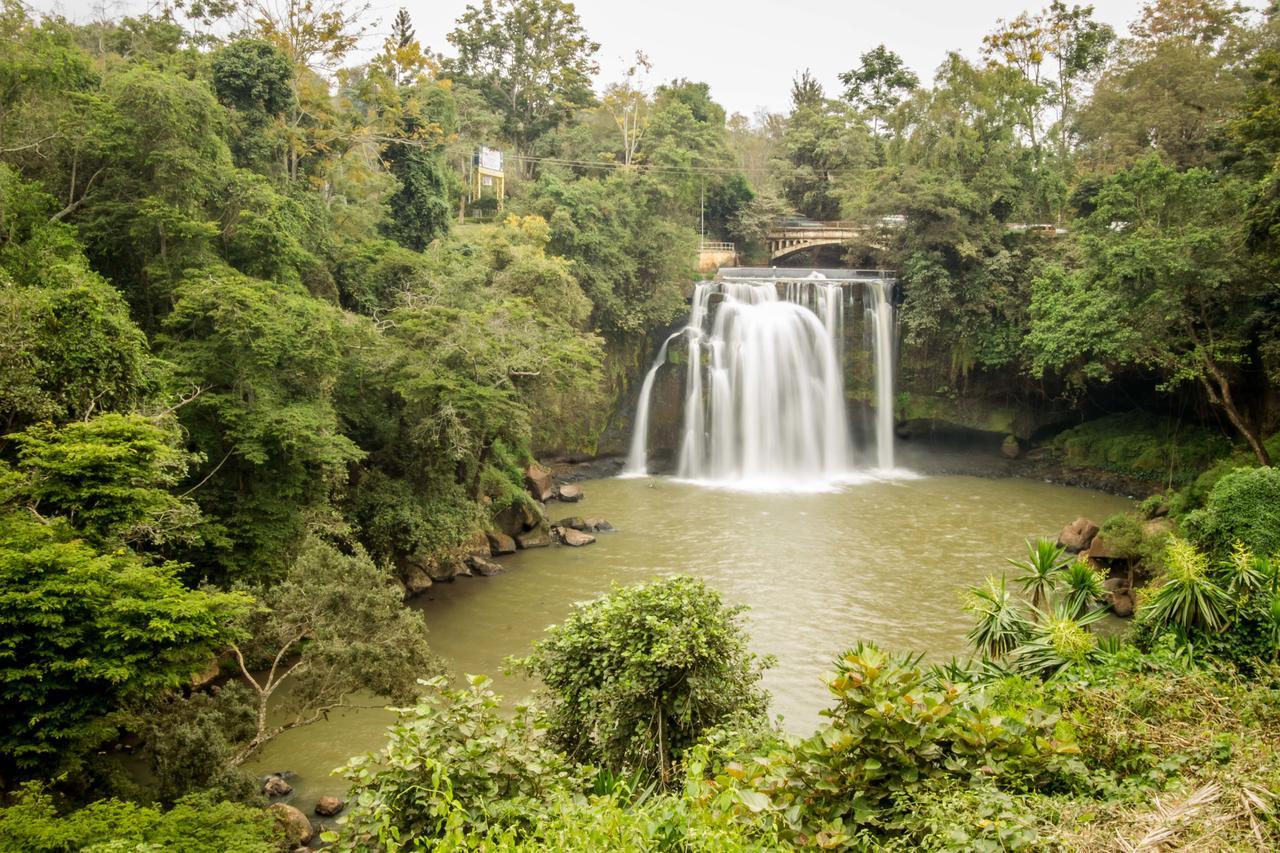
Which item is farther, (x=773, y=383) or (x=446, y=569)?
(x=773, y=383)

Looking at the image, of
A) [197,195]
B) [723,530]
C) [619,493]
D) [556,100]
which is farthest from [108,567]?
[556,100]

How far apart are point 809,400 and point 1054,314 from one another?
7594mm

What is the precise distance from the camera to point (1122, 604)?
13.1 meters

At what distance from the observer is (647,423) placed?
25.6 m

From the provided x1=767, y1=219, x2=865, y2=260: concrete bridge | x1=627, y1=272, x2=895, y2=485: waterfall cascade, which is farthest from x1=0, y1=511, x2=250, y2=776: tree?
x1=767, y1=219, x2=865, y2=260: concrete bridge

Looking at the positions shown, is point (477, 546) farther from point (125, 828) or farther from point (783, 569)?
point (125, 828)

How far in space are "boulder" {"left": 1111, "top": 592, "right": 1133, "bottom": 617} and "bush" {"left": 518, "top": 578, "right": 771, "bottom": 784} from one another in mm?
9515

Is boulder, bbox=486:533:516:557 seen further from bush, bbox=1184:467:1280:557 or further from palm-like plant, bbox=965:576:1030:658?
bush, bbox=1184:467:1280:557

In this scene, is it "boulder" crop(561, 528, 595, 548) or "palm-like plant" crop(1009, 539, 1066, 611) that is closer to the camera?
"palm-like plant" crop(1009, 539, 1066, 611)

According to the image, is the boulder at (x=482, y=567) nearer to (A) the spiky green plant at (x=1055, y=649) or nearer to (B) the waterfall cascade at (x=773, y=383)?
(B) the waterfall cascade at (x=773, y=383)

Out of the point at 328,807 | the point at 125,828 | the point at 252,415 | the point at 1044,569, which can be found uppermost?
the point at 252,415

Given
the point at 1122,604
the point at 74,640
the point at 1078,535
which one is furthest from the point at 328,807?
the point at 1078,535

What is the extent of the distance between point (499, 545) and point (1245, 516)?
1250 centimetres

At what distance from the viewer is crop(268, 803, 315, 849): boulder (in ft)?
25.0
